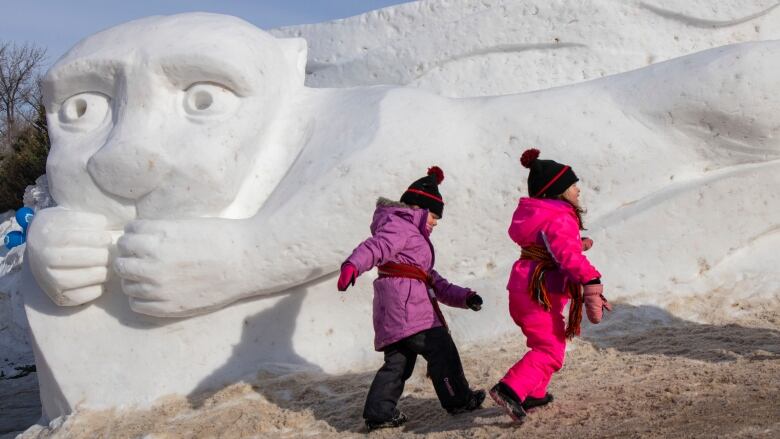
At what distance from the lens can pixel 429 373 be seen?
130 inches

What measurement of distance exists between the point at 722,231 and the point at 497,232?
1127 mm

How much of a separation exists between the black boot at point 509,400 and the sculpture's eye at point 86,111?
2.79 m

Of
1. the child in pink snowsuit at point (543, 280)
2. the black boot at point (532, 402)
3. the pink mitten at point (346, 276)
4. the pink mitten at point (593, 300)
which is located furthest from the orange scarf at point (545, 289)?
the pink mitten at point (346, 276)

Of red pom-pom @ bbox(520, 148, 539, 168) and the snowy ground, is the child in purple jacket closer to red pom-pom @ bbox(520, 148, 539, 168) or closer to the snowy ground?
the snowy ground

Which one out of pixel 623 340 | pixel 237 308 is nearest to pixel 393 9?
pixel 237 308

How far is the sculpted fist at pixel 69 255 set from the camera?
164 inches

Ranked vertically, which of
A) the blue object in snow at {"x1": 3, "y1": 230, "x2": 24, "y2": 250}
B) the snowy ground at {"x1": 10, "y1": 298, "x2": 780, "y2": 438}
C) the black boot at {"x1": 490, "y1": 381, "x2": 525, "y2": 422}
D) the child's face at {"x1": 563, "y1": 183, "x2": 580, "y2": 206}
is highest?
the blue object in snow at {"x1": 3, "y1": 230, "x2": 24, "y2": 250}

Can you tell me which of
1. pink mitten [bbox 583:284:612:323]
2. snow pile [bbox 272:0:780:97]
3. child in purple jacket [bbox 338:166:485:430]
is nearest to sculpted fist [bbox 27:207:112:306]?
child in purple jacket [bbox 338:166:485:430]

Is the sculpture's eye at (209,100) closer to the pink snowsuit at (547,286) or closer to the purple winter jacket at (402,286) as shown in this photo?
the purple winter jacket at (402,286)

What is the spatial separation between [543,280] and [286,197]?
170cm

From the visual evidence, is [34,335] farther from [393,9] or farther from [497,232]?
[393,9]

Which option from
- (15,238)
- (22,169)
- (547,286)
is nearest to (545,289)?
(547,286)

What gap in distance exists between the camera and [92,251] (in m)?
4.24

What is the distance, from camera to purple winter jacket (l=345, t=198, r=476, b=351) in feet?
10.7
